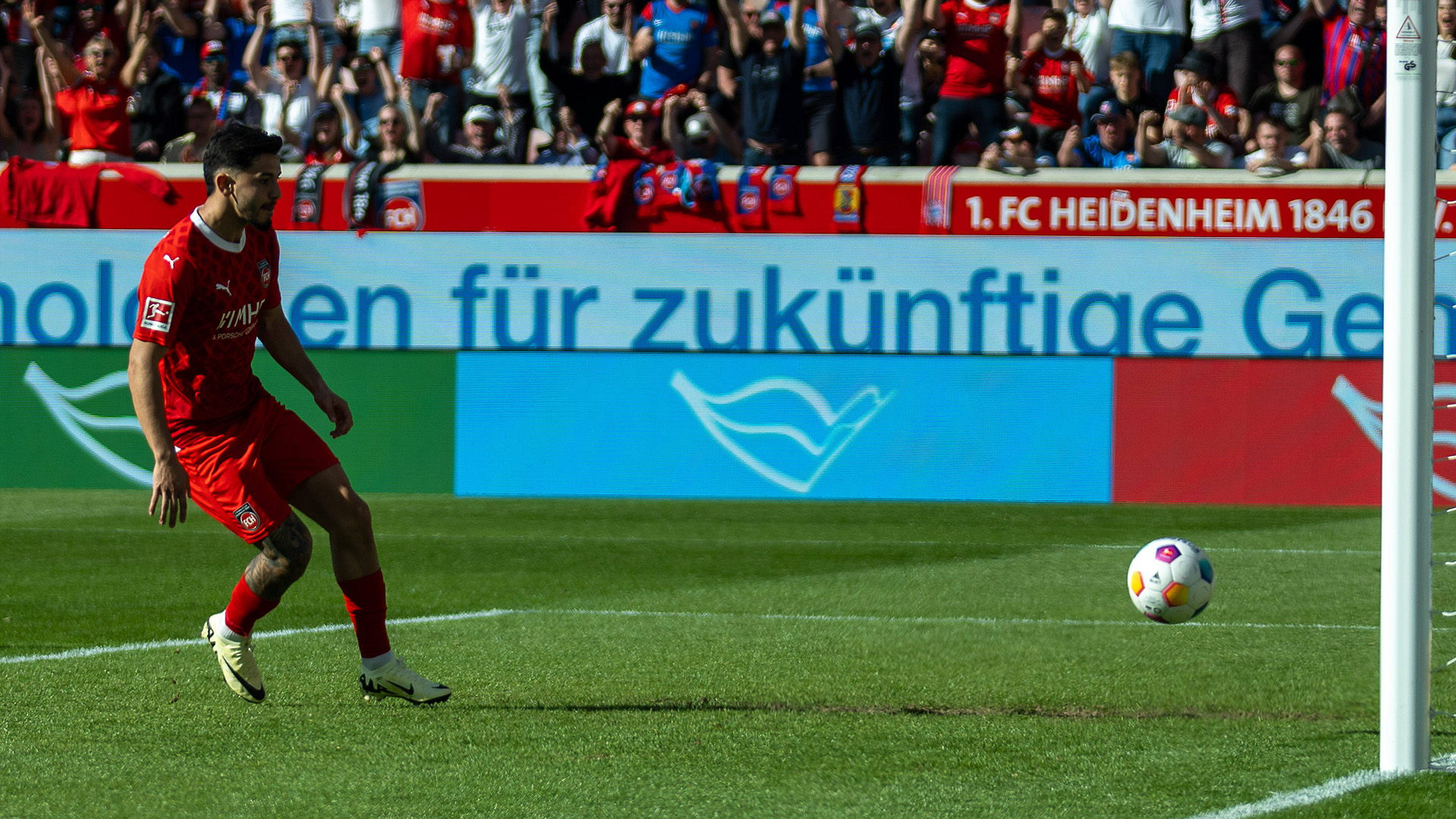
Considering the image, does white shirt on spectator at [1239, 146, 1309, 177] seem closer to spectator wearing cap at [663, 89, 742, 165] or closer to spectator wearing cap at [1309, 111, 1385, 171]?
spectator wearing cap at [1309, 111, 1385, 171]

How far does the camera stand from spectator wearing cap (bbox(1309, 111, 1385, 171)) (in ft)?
48.0

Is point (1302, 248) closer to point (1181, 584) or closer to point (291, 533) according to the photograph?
point (1181, 584)

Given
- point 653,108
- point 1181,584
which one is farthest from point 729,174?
point 1181,584

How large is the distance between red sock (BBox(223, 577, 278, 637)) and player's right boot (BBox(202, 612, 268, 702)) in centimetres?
4

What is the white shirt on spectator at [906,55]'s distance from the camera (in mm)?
15609

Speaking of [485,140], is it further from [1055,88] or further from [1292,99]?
[1292,99]

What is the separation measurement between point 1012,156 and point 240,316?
31.9ft

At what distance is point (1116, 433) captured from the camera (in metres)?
14.5

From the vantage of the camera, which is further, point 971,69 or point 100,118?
point 100,118

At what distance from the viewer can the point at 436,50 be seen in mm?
16688

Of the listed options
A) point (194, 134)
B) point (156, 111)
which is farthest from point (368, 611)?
point (156, 111)

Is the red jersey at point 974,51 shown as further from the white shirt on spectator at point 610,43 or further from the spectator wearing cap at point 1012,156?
the white shirt on spectator at point 610,43

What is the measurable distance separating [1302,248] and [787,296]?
13.2ft

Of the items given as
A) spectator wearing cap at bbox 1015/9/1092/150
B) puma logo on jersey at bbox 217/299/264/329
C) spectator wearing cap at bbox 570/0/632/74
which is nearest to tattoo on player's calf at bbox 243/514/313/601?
puma logo on jersey at bbox 217/299/264/329
